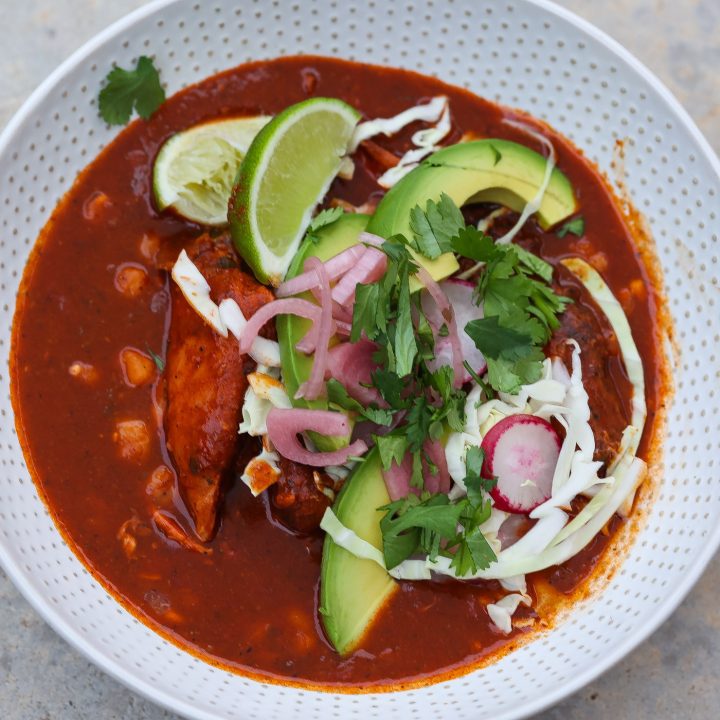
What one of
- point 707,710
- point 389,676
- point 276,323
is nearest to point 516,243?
point 276,323

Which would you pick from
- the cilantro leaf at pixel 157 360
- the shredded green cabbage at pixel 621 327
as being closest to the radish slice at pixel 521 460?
the shredded green cabbage at pixel 621 327

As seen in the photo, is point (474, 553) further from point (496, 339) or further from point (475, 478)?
point (496, 339)

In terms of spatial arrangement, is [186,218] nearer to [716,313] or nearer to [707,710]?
[716,313]

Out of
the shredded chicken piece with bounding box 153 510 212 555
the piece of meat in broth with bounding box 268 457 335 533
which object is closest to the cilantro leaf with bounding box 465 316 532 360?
the piece of meat in broth with bounding box 268 457 335 533

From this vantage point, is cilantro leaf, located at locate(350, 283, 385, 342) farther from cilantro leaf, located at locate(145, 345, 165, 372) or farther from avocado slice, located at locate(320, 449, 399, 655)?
cilantro leaf, located at locate(145, 345, 165, 372)

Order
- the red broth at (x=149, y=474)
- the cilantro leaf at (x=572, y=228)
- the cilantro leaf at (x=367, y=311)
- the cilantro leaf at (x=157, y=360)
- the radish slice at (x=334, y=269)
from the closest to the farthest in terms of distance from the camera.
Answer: the cilantro leaf at (x=367, y=311)
the radish slice at (x=334, y=269)
the red broth at (x=149, y=474)
the cilantro leaf at (x=157, y=360)
the cilantro leaf at (x=572, y=228)

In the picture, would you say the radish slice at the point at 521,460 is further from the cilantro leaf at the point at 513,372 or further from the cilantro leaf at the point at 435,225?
the cilantro leaf at the point at 435,225
